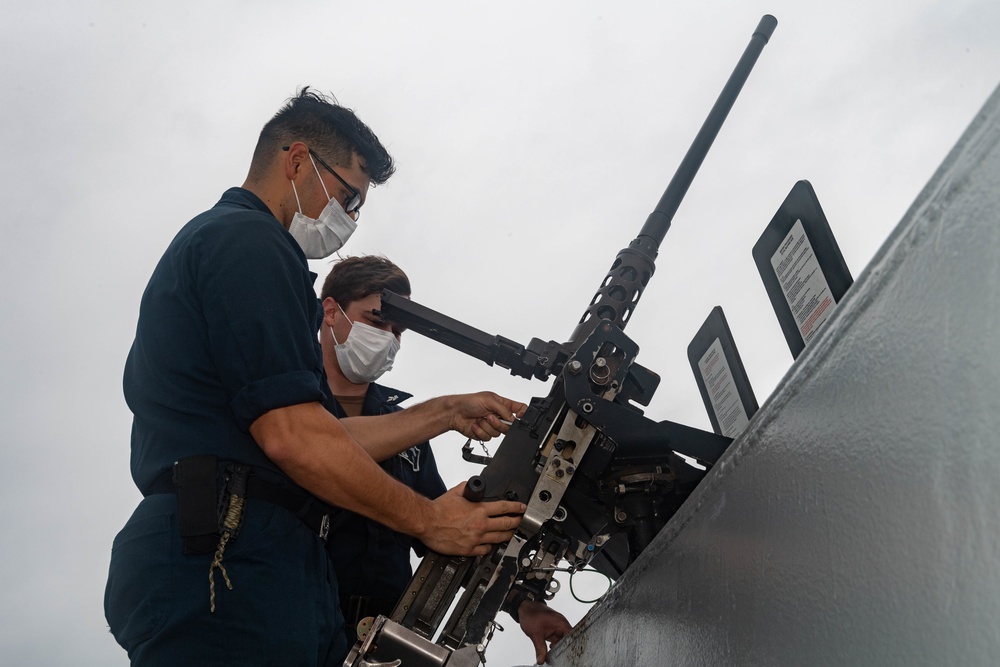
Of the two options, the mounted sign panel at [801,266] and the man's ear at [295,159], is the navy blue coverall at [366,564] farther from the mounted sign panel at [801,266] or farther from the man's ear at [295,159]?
the mounted sign panel at [801,266]

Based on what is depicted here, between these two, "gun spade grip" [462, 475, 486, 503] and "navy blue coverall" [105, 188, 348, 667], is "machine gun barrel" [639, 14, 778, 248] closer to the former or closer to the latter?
"gun spade grip" [462, 475, 486, 503]

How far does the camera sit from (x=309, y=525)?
97.3 inches

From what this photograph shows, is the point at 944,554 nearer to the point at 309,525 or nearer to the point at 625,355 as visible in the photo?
the point at 625,355

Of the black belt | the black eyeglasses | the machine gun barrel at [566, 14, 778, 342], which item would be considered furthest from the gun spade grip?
the black eyeglasses

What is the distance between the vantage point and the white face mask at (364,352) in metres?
3.89

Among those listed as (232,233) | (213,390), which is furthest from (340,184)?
(213,390)

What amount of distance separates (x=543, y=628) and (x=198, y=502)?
1.71 meters

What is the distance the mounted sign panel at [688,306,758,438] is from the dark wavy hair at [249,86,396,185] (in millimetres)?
1419

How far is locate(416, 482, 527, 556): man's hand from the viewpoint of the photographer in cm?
261

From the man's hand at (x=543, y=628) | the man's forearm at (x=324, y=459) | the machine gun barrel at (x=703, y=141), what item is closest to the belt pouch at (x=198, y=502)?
the man's forearm at (x=324, y=459)

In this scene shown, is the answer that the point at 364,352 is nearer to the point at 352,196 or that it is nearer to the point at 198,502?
the point at 352,196

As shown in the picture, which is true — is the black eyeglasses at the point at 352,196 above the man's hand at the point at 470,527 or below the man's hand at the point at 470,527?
Result: above

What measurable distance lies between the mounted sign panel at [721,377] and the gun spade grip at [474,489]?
→ 80 centimetres

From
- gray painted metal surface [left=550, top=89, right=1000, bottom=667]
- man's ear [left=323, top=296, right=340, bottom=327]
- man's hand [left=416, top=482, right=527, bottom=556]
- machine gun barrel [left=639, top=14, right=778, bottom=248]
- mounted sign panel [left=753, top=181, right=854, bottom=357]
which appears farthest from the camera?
man's ear [left=323, top=296, right=340, bottom=327]
